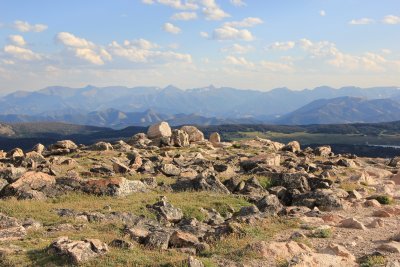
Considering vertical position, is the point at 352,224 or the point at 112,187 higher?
the point at 112,187

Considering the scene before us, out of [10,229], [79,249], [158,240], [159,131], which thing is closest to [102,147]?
[159,131]

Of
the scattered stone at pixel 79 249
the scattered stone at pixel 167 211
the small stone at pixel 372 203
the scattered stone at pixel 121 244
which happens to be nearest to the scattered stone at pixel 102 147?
the scattered stone at pixel 167 211

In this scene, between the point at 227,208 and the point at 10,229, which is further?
the point at 227,208

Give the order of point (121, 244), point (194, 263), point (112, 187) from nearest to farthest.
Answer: point (194, 263)
point (121, 244)
point (112, 187)

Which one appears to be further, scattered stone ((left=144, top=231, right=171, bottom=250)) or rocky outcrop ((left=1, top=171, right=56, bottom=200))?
rocky outcrop ((left=1, top=171, right=56, bottom=200))

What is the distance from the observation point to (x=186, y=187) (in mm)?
40781

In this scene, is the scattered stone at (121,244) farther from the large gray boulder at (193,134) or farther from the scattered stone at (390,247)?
the large gray boulder at (193,134)

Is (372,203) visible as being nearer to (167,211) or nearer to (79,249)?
(167,211)

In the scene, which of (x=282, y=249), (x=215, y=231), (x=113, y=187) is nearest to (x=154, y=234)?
(x=215, y=231)

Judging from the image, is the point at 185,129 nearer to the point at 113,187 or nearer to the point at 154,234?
the point at 113,187

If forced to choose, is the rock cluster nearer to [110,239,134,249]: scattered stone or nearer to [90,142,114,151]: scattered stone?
[110,239,134,249]: scattered stone

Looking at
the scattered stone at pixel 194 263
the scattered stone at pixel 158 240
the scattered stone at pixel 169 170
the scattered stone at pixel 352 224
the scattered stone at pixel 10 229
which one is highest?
the scattered stone at pixel 194 263

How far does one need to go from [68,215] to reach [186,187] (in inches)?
572

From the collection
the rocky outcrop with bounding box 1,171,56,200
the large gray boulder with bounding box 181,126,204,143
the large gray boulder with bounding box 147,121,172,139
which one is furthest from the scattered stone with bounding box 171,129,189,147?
the rocky outcrop with bounding box 1,171,56,200
